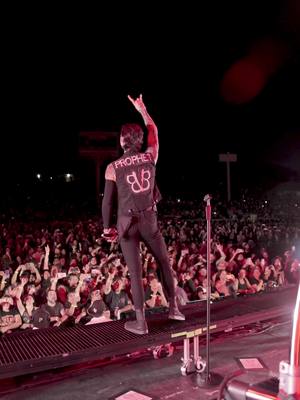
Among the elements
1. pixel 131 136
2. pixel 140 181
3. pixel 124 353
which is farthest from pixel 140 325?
pixel 131 136

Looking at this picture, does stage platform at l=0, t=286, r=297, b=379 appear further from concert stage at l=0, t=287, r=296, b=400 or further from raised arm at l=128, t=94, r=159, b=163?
raised arm at l=128, t=94, r=159, b=163

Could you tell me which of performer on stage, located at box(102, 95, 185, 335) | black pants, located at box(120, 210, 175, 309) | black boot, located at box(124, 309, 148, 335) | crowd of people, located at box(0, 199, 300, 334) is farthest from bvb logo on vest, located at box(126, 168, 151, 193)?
crowd of people, located at box(0, 199, 300, 334)

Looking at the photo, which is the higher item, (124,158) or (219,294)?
(124,158)

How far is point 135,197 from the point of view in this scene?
3.59 meters

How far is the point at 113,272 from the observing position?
7551 mm

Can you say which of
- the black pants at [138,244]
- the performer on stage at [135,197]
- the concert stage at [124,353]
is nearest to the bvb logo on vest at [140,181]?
the performer on stage at [135,197]

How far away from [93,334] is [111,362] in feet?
3.16

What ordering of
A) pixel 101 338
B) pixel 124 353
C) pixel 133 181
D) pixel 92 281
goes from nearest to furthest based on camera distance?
pixel 133 181 → pixel 124 353 → pixel 101 338 → pixel 92 281

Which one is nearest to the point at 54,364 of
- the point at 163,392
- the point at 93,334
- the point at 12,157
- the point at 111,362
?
the point at 93,334

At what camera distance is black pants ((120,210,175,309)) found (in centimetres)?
368

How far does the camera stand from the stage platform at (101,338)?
3.41 meters

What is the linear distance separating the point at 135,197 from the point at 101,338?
48.2 inches

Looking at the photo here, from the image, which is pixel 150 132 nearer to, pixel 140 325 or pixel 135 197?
pixel 135 197

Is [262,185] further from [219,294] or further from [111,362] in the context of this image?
[111,362]
